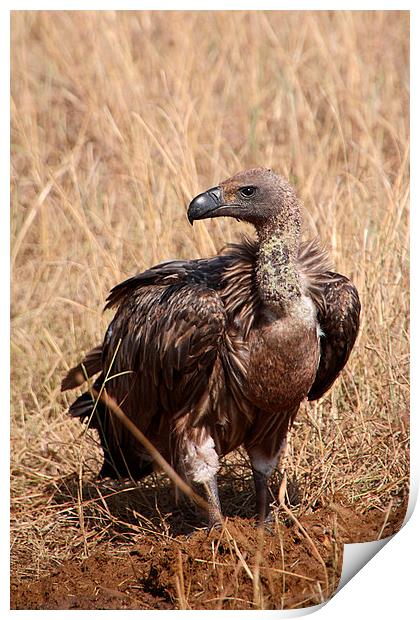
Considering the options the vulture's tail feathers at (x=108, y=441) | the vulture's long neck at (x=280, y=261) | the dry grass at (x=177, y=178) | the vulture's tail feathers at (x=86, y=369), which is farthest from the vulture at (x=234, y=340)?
the dry grass at (x=177, y=178)

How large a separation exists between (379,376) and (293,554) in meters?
1.34

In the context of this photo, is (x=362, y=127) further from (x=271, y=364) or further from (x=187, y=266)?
(x=271, y=364)

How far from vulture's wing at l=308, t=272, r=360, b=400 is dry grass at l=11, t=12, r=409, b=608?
607 millimetres

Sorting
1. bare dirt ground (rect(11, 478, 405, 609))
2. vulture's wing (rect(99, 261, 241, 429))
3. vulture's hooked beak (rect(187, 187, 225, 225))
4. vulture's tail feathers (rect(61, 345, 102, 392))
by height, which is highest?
vulture's hooked beak (rect(187, 187, 225, 225))

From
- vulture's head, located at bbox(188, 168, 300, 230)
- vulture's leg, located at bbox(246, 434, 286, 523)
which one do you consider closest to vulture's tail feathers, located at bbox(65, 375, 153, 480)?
vulture's leg, located at bbox(246, 434, 286, 523)

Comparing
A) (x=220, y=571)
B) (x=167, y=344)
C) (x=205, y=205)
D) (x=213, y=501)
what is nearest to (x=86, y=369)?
(x=167, y=344)

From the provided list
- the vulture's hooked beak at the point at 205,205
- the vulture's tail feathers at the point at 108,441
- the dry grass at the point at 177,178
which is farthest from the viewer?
the dry grass at the point at 177,178

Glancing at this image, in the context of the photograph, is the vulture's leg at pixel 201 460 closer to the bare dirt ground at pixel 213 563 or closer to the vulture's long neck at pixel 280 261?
the bare dirt ground at pixel 213 563

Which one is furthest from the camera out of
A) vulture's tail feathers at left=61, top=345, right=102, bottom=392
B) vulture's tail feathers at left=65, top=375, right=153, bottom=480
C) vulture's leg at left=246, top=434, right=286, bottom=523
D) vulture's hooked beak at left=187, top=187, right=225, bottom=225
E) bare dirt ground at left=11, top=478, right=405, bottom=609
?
vulture's tail feathers at left=61, top=345, right=102, bottom=392

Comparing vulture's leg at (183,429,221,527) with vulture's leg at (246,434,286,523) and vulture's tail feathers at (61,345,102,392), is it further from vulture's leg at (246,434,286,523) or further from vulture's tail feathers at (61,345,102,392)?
vulture's tail feathers at (61,345,102,392)

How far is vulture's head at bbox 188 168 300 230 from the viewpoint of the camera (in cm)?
434

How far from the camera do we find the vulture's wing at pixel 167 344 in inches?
172

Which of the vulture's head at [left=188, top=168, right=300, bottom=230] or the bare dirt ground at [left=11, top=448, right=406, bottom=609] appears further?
the vulture's head at [left=188, top=168, right=300, bottom=230]
